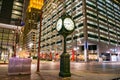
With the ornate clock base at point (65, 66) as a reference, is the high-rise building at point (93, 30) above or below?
above

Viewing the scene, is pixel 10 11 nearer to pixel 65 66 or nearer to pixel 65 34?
pixel 65 34

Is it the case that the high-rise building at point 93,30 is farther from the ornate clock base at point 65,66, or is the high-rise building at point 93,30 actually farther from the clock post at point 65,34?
the ornate clock base at point 65,66

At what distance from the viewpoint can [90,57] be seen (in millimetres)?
79125

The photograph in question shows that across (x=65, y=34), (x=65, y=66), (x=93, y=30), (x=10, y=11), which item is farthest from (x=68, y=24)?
(x=93, y=30)

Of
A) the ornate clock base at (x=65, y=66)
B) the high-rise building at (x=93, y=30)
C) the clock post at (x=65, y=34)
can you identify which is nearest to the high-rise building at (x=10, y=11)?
the high-rise building at (x=93, y=30)

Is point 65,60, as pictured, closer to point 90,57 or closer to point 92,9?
point 90,57

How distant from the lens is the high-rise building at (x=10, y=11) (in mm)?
36656

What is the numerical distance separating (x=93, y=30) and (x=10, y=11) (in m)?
53.2

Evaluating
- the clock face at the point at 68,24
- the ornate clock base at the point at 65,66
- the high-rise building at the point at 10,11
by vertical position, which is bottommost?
the ornate clock base at the point at 65,66

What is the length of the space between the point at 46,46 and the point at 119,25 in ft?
196

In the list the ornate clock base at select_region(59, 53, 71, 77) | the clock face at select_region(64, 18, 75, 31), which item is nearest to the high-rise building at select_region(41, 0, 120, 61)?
the clock face at select_region(64, 18, 75, 31)

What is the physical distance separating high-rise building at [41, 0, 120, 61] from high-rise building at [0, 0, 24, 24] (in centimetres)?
2682

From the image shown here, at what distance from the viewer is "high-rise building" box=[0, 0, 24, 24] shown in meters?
36.7

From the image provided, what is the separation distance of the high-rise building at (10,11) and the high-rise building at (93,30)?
88.0 ft
